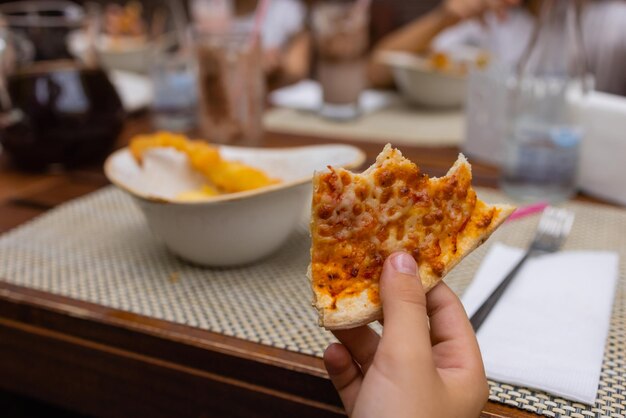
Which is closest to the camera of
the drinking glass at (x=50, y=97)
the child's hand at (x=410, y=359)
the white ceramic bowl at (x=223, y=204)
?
the child's hand at (x=410, y=359)

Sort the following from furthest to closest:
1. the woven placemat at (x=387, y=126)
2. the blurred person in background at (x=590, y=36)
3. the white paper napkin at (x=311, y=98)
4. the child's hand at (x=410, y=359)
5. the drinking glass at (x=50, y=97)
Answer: the blurred person in background at (x=590, y=36), the white paper napkin at (x=311, y=98), the woven placemat at (x=387, y=126), the drinking glass at (x=50, y=97), the child's hand at (x=410, y=359)

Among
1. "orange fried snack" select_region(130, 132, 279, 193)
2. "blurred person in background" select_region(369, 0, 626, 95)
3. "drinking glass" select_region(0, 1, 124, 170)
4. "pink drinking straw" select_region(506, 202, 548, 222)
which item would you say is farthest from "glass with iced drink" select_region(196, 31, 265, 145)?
"blurred person in background" select_region(369, 0, 626, 95)

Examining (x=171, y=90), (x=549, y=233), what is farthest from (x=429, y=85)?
(x=549, y=233)

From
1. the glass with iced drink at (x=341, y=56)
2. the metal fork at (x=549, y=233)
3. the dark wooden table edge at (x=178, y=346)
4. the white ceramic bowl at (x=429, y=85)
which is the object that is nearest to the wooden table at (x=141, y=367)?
the dark wooden table edge at (x=178, y=346)

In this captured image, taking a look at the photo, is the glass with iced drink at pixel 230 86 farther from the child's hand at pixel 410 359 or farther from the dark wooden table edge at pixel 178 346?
the child's hand at pixel 410 359

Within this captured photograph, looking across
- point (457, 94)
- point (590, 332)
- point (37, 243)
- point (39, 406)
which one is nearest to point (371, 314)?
point (590, 332)

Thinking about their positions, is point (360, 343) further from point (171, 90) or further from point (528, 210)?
point (171, 90)

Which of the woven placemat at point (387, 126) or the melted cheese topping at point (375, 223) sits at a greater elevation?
the melted cheese topping at point (375, 223)

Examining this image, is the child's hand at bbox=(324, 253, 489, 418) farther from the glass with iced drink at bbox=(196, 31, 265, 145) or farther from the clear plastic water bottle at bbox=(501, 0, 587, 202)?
the glass with iced drink at bbox=(196, 31, 265, 145)
